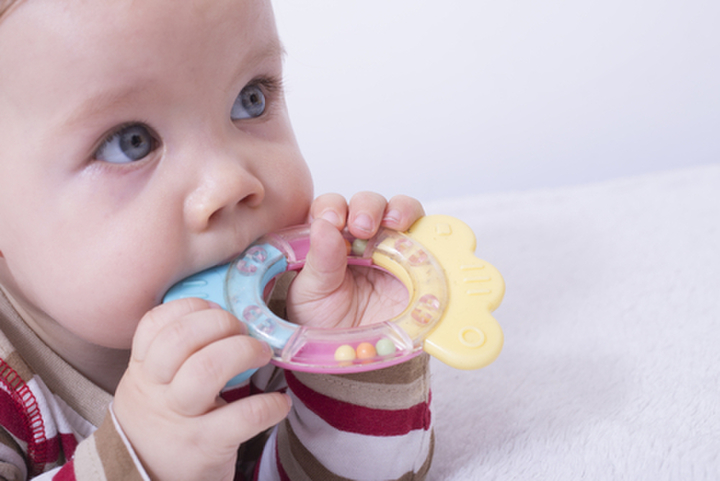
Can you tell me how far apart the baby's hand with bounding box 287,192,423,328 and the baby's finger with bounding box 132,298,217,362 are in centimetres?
17

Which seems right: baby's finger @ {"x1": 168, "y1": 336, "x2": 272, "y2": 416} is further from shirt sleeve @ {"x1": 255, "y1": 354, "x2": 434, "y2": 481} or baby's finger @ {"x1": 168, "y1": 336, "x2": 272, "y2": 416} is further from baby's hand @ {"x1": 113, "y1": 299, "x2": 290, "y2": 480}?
shirt sleeve @ {"x1": 255, "y1": 354, "x2": 434, "y2": 481}

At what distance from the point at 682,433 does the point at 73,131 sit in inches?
30.2

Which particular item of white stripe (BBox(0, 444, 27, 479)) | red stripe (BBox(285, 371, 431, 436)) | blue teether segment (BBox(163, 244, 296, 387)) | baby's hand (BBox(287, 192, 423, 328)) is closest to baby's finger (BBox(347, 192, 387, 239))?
baby's hand (BBox(287, 192, 423, 328))

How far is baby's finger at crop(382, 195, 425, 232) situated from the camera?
2.36 feet

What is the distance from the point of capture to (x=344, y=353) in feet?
1.76

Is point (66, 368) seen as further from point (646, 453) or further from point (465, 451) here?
point (646, 453)

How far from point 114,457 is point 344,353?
0.23 meters

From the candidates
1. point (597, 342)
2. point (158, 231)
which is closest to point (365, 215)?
point (158, 231)

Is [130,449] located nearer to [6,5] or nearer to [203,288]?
[203,288]

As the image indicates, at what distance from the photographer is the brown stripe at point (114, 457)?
549 millimetres

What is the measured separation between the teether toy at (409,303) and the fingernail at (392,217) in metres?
0.01

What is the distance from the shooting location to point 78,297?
1.97 feet

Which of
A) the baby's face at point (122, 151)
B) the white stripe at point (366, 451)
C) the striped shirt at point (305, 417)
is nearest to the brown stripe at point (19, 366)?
the striped shirt at point (305, 417)

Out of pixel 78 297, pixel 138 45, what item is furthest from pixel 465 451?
pixel 138 45
